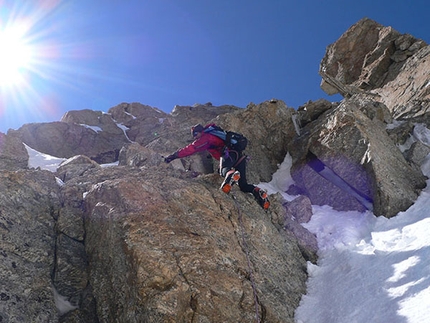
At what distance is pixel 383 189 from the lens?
1107 cm

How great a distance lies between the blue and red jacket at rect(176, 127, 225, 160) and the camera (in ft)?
37.7

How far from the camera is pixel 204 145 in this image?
11523 mm

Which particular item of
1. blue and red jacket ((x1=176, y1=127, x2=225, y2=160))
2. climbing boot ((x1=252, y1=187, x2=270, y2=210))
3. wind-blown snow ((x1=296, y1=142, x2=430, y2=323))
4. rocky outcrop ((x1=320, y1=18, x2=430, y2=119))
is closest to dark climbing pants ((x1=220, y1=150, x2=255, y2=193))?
climbing boot ((x1=252, y1=187, x2=270, y2=210))

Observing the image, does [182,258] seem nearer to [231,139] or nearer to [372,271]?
[372,271]

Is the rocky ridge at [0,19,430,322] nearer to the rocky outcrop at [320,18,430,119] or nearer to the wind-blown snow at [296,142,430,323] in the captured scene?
the wind-blown snow at [296,142,430,323]

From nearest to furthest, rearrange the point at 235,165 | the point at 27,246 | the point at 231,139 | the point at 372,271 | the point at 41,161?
the point at 27,246, the point at 372,271, the point at 235,165, the point at 231,139, the point at 41,161

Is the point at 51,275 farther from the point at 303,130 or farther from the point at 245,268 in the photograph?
the point at 303,130

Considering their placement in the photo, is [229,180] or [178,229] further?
[229,180]

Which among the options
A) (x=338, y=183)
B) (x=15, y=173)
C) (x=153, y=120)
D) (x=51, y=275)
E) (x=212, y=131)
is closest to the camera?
(x=51, y=275)

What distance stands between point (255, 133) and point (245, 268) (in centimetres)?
1188

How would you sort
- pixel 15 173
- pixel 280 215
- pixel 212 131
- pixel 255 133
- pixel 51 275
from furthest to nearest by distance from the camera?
pixel 255 133 → pixel 212 131 → pixel 280 215 → pixel 15 173 → pixel 51 275

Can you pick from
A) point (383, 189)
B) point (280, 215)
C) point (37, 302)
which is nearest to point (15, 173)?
point (37, 302)

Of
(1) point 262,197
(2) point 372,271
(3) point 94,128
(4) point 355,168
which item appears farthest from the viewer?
(3) point 94,128

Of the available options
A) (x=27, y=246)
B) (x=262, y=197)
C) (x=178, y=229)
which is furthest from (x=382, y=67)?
(x=27, y=246)
